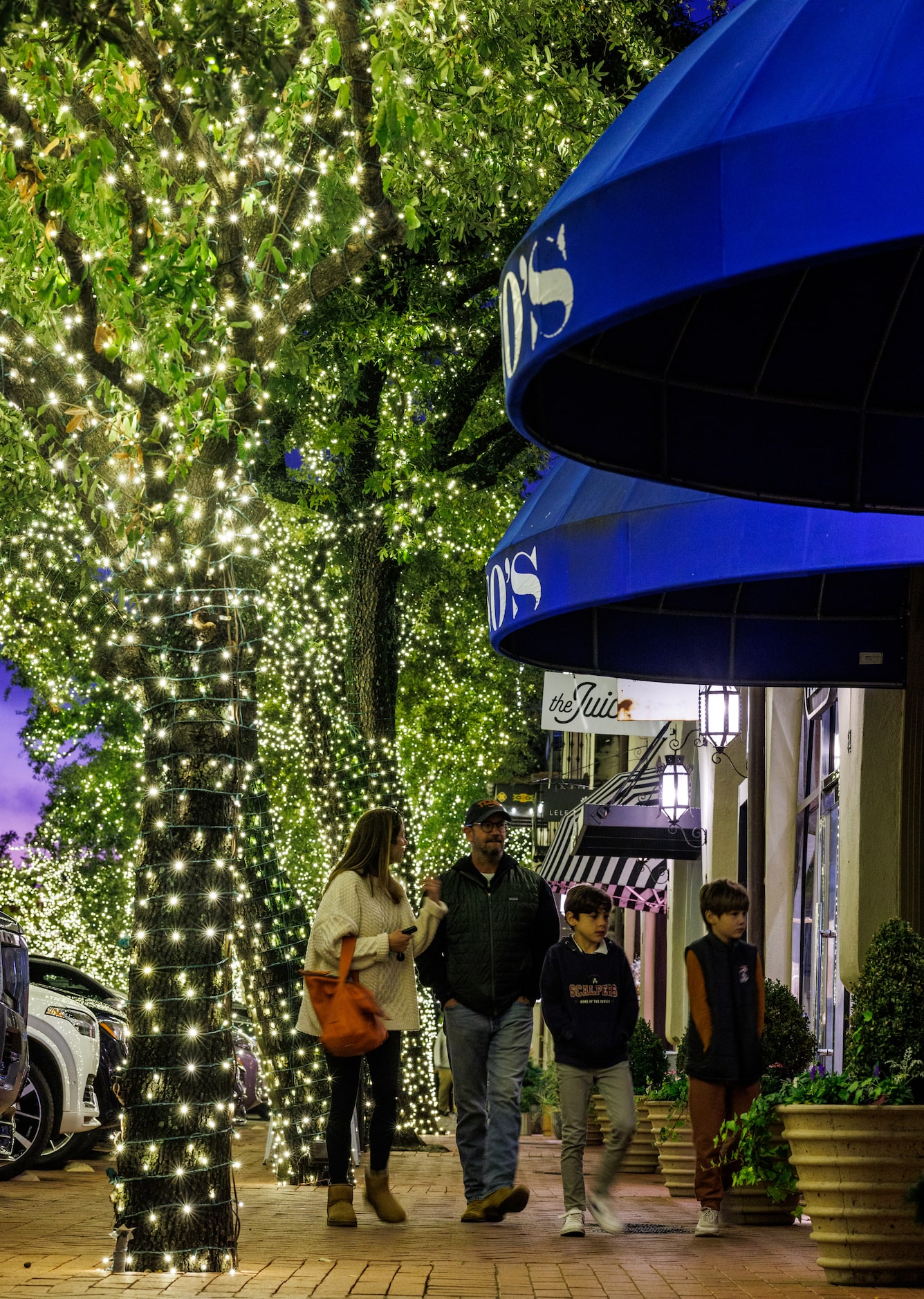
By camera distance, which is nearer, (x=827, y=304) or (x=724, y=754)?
(x=827, y=304)

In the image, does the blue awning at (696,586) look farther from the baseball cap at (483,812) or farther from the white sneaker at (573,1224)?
the white sneaker at (573,1224)

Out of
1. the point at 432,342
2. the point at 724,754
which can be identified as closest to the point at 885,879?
the point at 724,754

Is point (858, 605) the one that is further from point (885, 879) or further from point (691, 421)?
point (691, 421)

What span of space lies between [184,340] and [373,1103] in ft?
12.8

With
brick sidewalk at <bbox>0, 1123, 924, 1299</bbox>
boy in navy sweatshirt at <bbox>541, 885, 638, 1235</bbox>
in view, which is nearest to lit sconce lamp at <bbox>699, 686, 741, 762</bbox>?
brick sidewalk at <bbox>0, 1123, 924, 1299</bbox>

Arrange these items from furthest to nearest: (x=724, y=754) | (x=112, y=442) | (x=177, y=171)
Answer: (x=724, y=754)
(x=112, y=442)
(x=177, y=171)

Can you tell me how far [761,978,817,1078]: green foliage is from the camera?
9.55 metres

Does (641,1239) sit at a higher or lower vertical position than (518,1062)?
lower

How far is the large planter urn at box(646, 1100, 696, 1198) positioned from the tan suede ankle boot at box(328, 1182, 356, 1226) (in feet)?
9.43

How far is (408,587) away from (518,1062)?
12.9m

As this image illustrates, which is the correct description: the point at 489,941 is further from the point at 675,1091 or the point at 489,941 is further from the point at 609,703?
the point at 609,703

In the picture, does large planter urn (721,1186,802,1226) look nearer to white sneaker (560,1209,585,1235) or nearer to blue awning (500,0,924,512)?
white sneaker (560,1209,585,1235)

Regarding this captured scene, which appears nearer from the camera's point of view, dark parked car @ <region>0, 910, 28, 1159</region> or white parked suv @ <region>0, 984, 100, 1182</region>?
dark parked car @ <region>0, 910, 28, 1159</region>

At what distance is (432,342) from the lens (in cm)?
1728
